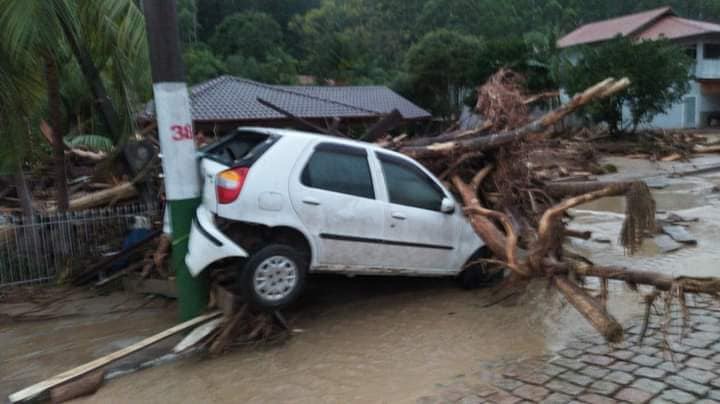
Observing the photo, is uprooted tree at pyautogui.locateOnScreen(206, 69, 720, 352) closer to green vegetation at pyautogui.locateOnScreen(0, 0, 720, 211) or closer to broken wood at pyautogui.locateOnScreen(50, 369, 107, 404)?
broken wood at pyautogui.locateOnScreen(50, 369, 107, 404)

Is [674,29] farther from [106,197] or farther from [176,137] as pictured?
[176,137]

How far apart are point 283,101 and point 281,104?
67 cm

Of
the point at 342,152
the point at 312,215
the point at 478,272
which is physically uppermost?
the point at 342,152

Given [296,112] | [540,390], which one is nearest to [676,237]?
[540,390]

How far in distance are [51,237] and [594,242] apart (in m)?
8.41

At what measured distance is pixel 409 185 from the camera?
6.84 meters

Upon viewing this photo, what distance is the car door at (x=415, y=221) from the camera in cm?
659

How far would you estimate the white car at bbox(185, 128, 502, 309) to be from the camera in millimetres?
5699

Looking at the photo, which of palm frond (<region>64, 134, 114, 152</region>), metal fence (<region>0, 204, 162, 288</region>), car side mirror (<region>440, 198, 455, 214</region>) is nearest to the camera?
car side mirror (<region>440, 198, 455, 214</region>)

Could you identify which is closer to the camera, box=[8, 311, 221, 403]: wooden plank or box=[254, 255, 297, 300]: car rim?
box=[8, 311, 221, 403]: wooden plank

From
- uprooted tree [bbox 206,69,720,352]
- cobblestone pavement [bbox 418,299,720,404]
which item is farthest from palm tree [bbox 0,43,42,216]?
cobblestone pavement [bbox 418,299,720,404]

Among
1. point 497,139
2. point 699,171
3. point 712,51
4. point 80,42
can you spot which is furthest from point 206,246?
point 712,51

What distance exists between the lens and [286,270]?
5.80 meters

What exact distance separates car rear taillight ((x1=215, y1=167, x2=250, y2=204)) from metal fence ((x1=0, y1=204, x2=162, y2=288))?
10.9ft
